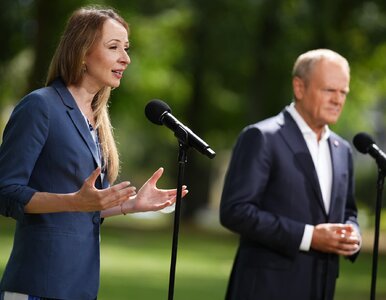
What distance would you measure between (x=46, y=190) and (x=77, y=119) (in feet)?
1.24

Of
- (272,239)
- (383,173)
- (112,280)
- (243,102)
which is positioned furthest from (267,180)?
(243,102)

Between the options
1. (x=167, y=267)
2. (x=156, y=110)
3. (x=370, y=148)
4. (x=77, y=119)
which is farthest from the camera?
(x=167, y=267)

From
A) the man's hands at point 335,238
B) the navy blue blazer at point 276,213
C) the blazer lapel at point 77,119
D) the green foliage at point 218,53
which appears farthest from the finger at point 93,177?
the green foliage at point 218,53

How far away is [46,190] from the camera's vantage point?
501 centimetres

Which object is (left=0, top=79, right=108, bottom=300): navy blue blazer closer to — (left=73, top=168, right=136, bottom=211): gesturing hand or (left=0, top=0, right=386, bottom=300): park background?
(left=73, top=168, right=136, bottom=211): gesturing hand

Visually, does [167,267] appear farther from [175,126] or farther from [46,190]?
[46,190]

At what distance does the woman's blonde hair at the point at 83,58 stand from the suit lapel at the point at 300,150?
1.82 meters

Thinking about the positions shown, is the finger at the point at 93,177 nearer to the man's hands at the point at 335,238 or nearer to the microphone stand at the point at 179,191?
the microphone stand at the point at 179,191

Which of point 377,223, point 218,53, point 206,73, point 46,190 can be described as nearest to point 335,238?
point 377,223

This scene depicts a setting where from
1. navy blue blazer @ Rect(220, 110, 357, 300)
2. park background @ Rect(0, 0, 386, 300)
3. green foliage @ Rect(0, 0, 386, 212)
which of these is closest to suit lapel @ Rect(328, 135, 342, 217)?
navy blue blazer @ Rect(220, 110, 357, 300)

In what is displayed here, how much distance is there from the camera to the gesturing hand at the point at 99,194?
4688 millimetres

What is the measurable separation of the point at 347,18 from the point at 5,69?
35.9 ft

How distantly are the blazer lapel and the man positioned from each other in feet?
5.96

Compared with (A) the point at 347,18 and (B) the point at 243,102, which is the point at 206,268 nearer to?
(A) the point at 347,18
